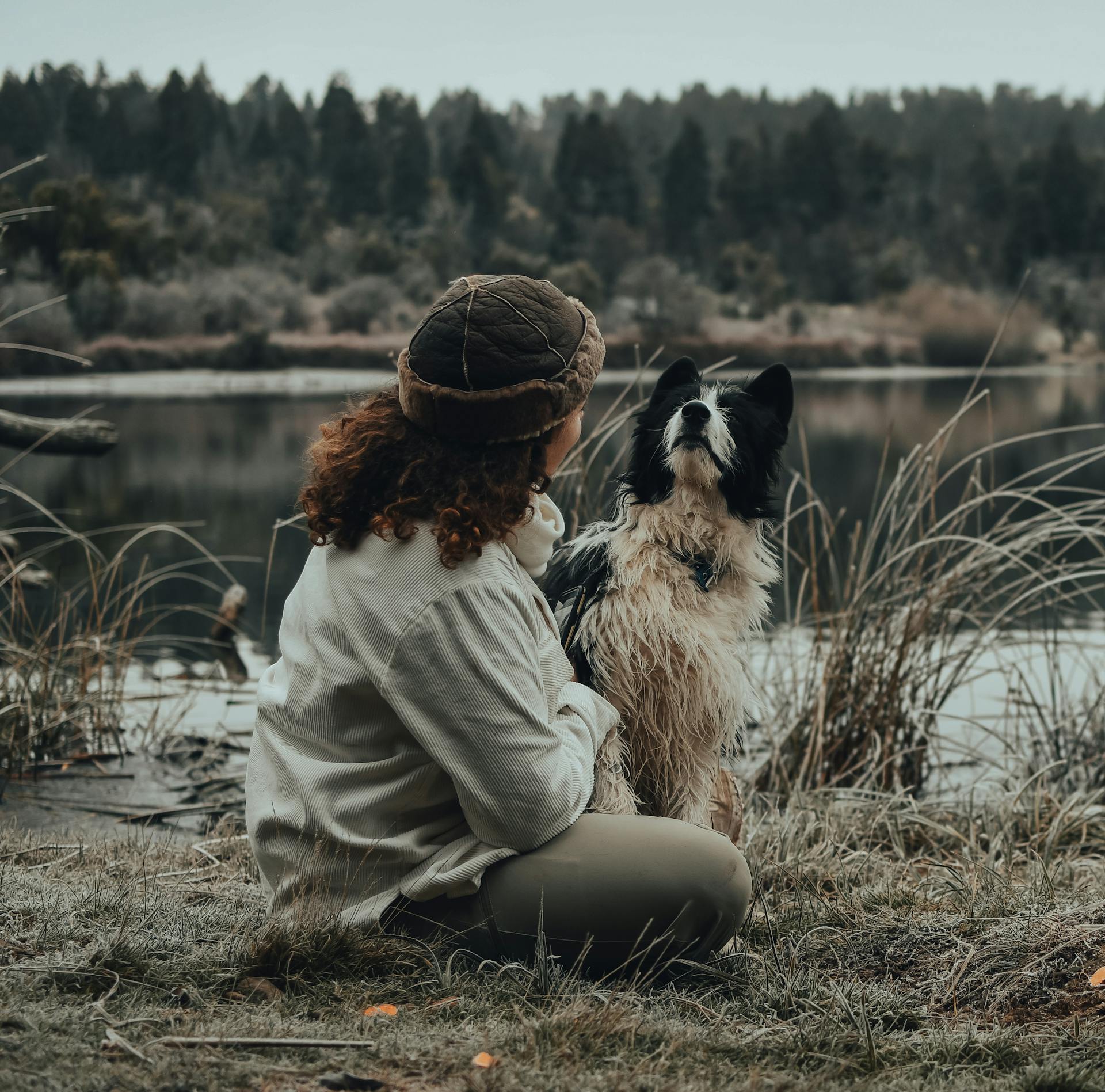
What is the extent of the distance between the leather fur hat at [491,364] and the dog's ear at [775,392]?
0.75m

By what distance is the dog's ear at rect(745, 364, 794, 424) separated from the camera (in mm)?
2805

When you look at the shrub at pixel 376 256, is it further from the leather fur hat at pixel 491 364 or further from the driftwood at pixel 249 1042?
the driftwood at pixel 249 1042

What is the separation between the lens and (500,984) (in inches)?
84.6

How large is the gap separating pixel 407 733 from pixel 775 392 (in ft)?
4.13

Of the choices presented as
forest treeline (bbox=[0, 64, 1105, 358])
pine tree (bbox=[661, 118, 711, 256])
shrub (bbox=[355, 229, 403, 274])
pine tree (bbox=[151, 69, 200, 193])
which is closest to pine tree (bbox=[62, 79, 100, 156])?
forest treeline (bbox=[0, 64, 1105, 358])

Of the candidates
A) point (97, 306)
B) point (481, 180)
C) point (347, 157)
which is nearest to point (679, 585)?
point (97, 306)

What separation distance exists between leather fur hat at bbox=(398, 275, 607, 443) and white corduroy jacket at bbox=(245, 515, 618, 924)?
0.22 meters

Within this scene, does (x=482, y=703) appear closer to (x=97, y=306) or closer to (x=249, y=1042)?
(x=249, y=1042)

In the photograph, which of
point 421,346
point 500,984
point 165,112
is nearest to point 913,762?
point 500,984

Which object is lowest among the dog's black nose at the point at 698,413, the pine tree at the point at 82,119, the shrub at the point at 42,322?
the dog's black nose at the point at 698,413

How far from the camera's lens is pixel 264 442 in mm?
19797

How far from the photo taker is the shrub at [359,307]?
2733cm

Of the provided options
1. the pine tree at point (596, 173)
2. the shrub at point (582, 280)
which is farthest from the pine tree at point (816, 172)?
the shrub at point (582, 280)

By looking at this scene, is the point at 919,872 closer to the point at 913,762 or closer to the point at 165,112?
the point at 913,762
